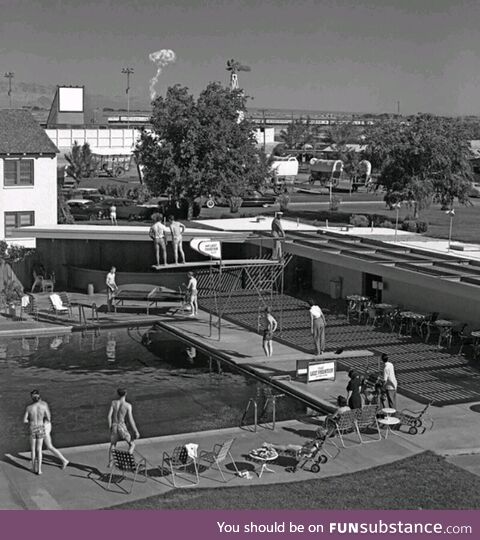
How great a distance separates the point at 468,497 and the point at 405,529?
10.5 feet

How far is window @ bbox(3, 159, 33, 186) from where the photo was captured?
148 feet

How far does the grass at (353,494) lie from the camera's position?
1669cm

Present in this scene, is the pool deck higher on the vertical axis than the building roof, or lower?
lower

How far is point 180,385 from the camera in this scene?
26250 mm

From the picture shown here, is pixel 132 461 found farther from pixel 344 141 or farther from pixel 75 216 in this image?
pixel 344 141

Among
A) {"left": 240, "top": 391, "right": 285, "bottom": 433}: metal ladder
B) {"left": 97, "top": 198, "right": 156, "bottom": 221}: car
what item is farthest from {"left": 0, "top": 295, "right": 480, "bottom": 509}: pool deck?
{"left": 97, "top": 198, "right": 156, "bottom": 221}: car

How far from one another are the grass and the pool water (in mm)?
4678

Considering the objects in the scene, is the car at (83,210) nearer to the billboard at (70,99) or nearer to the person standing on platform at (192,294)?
the person standing on platform at (192,294)

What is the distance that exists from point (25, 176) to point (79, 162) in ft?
151

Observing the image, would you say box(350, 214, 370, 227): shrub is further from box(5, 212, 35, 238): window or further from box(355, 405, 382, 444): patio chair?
box(355, 405, 382, 444): patio chair

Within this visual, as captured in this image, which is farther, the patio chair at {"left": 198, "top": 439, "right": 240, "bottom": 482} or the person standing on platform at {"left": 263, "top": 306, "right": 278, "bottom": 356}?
the person standing on platform at {"left": 263, "top": 306, "right": 278, "bottom": 356}

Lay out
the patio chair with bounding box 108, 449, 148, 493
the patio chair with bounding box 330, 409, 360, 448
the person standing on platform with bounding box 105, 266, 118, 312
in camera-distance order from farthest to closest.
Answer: the person standing on platform with bounding box 105, 266, 118, 312 < the patio chair with bounding box 330, 409, 360, 448 < the patio chair with bounding box 108, 449, 148, 493

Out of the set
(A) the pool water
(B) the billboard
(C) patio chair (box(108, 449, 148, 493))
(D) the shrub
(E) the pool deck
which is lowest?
(A) the pool water

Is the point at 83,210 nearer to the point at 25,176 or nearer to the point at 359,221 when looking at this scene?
the point at 25,176
